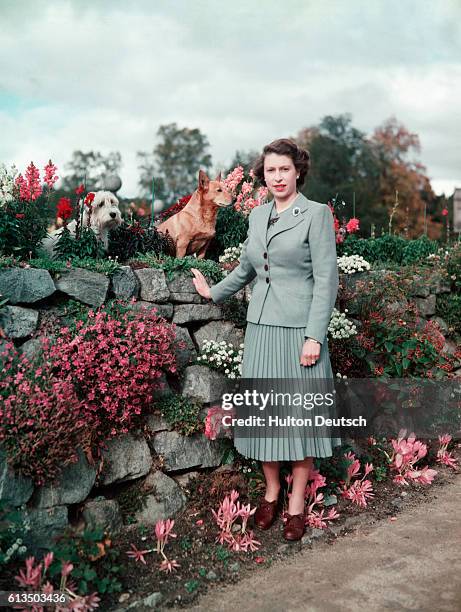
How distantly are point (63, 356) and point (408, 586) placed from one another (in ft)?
7.89

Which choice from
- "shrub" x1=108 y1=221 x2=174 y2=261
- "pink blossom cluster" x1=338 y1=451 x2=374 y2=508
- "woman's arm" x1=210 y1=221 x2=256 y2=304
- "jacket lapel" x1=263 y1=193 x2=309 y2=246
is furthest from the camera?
"shrub" x1=108 y1=221 x2=174 y2=261

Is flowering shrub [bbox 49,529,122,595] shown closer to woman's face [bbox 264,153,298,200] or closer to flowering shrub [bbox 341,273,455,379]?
woman's face [bbox 264,153,298,200]

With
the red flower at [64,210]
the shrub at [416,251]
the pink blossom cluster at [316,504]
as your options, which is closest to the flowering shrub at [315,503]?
the pink blossom cluster at [316,504]

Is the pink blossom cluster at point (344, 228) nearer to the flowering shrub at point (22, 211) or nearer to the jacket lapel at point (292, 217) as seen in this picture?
the jacket lapel at point (292, 217)

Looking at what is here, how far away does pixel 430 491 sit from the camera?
177 inches

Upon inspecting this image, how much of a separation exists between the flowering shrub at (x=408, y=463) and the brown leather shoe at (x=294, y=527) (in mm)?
1284

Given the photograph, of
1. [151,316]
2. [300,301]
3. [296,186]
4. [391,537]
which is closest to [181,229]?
[151,316]

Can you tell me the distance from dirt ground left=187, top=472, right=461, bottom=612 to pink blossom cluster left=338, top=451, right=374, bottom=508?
26 centimetres

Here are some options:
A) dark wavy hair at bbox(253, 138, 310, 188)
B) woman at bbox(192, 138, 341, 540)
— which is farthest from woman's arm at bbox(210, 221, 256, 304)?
dark wavy hair at bbox(253, 138, 310, 188)

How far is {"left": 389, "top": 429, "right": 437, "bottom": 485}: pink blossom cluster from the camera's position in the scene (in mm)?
4570

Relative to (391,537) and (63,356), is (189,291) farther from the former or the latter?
(391,537)

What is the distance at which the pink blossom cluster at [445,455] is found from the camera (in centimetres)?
504

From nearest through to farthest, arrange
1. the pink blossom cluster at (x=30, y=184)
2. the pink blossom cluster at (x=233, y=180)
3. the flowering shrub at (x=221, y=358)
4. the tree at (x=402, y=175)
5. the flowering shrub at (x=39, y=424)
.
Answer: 1. the flowering shrub at (x=39, y=424)
2. the flowering shrub at (x=221, y=358)
3. the pink blossom cluster at (x=30, y=184)
4. the pink blossom cluster at (x=233, y=180)
5. the tree at (x=402, y=175)

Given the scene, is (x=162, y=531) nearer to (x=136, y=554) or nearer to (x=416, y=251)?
(x=136, y=554)
